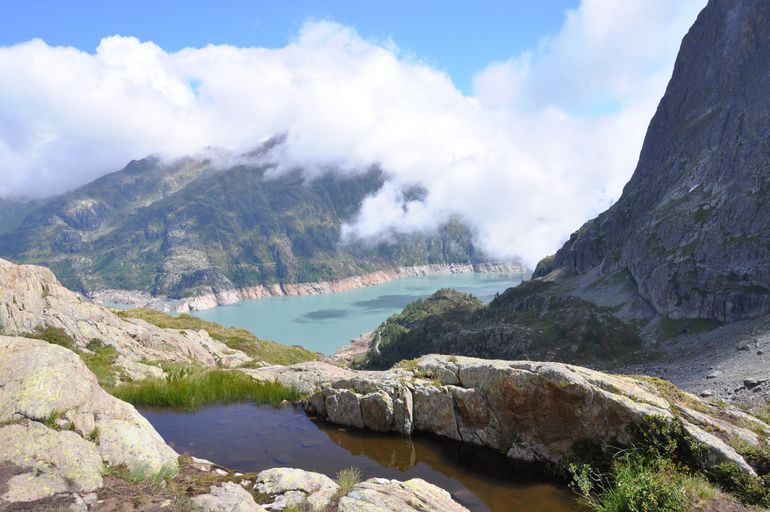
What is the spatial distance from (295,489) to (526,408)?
7512mm

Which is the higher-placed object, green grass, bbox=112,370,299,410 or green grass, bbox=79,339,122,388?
green grass, bbox=79,339,122,388

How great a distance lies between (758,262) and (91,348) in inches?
4349

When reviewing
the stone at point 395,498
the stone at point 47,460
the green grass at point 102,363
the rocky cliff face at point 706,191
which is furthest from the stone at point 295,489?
the rocky cliff face at point 706,191

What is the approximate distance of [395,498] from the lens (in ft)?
26.6

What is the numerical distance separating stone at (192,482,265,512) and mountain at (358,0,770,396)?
53.5 meters

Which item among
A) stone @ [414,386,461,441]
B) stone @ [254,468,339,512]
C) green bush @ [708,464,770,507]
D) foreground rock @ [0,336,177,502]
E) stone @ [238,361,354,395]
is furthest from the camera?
stone @ [238,361,354,395]

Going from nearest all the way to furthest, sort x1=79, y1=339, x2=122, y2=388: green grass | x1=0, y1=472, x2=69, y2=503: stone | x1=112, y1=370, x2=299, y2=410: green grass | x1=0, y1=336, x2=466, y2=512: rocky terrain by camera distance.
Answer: x1=0, y1=472, x2=69, y2=503: stone < x1=0, y1=336, x2=466, y2=512: rocky terrain < x1=112, y1=370, x2=299, y2=410: green grass < x1=79, y1=339, x2=122, y2=388: green grass

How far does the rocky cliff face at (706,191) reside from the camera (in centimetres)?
9231

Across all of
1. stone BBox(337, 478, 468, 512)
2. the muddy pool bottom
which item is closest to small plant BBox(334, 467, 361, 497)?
stone BBox(337, 478, 468, 512)

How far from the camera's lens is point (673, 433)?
10.9m

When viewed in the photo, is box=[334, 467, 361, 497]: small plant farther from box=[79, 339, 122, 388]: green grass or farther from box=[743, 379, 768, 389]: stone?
box=[743, 379, 768, 389]: stone

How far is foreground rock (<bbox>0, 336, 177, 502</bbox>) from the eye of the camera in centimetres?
735

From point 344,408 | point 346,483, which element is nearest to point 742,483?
point 346,483

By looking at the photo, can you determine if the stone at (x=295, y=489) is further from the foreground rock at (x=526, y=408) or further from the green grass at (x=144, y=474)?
the foreground rock at (x=526, y=408)
